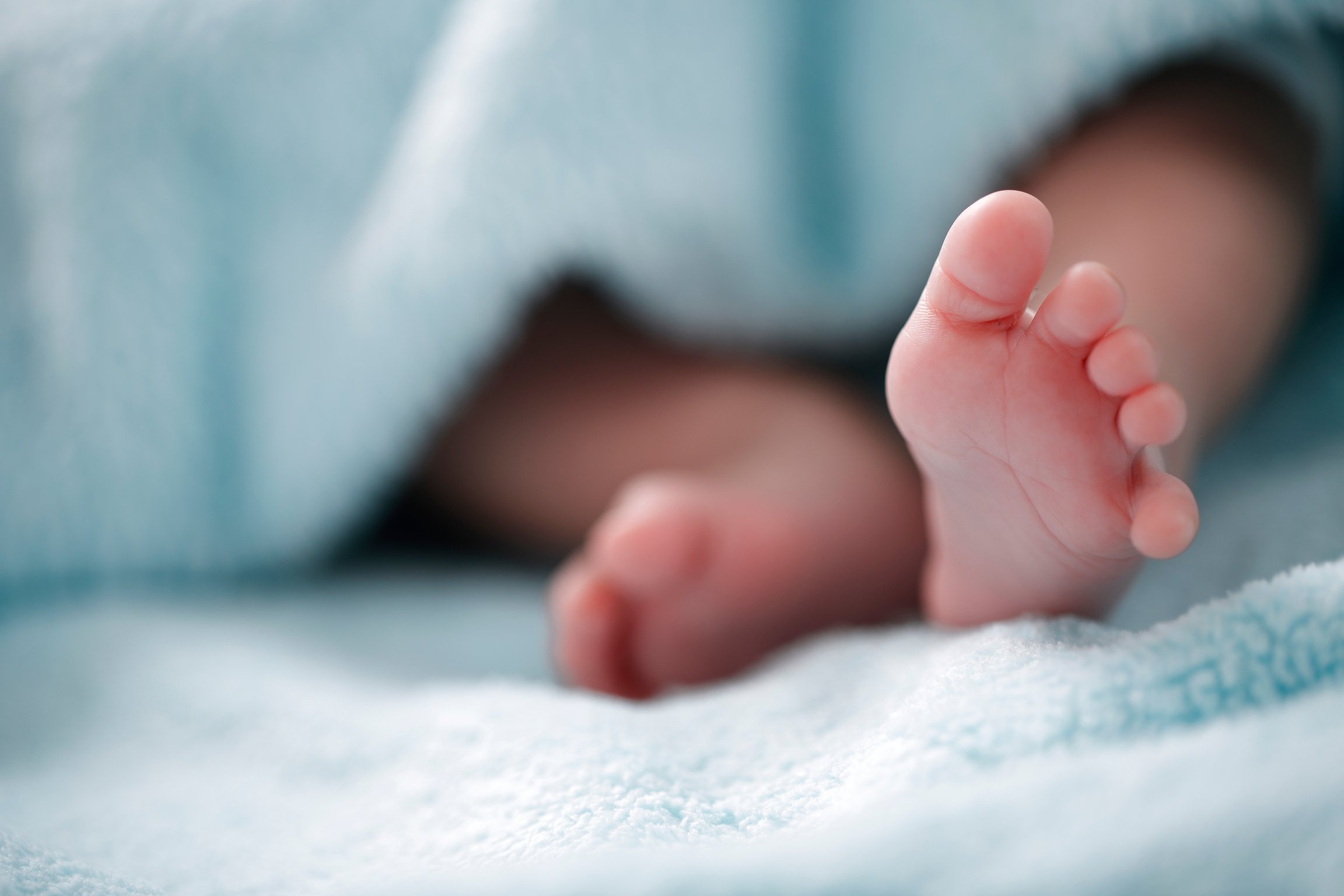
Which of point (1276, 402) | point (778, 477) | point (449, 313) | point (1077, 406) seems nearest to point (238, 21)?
point (449, 313)

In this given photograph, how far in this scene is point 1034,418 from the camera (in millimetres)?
295

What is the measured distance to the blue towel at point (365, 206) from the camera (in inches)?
→ 20.7

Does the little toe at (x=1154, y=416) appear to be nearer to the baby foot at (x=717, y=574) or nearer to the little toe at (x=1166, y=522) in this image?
the little toe at (x=1166, y=522)

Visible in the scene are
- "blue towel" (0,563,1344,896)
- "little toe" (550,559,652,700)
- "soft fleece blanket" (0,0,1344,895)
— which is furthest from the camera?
"little toe" (550,559,652,700)

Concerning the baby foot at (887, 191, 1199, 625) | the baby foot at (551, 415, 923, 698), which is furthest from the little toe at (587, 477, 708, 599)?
the baby foot at (887, 191, 1199, 625)

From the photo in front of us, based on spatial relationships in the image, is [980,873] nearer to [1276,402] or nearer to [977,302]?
[977,302]

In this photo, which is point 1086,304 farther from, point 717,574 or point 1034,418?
point 717,574

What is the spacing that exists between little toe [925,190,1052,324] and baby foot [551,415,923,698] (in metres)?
0.20

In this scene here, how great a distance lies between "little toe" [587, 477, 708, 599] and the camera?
44cm

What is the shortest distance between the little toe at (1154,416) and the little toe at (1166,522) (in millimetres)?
15

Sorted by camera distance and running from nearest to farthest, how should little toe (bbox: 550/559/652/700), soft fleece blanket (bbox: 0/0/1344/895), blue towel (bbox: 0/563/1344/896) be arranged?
1. blue towel (bbox: 0/563/1344/896)
2. soft fleece blanket (bbox: 0/0/1344/895)
3. little toe (bbox: 550/559/652/700)

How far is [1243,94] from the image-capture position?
1.70ft

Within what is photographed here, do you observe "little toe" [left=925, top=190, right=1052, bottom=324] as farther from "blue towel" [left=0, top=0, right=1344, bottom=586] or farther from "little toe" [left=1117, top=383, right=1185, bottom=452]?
"blue towel" [left=0, top=0, right=1344, bottom=586]

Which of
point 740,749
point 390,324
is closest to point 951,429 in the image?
point 740,749
